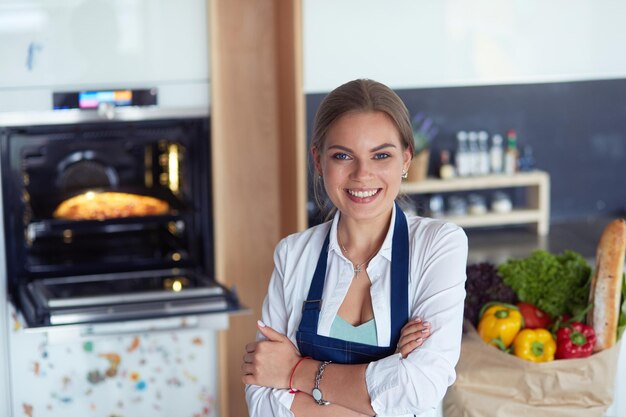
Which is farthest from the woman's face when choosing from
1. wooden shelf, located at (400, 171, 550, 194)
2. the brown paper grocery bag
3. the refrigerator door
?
wooden shelf, located at (400, 171, 550, 194)

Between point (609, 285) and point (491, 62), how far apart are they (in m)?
1.12

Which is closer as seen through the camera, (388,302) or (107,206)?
(388,302)

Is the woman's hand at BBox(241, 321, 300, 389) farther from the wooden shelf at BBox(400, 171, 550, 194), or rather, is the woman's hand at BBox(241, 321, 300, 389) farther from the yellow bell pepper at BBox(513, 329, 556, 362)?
the wooden shelf at BBox(400, 171, 550, 194)

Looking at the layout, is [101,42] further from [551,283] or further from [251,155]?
[551,283]

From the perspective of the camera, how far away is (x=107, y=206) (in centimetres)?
292

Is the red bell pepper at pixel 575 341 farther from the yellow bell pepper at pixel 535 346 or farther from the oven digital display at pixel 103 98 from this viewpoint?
the oven digital display at pixel 103 98

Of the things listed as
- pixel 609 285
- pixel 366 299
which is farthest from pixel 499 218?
pixel 366 299

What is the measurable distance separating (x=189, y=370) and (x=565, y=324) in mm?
1230

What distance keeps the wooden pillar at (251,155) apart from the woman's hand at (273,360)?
49.4 inches

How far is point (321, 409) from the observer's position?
171 cm

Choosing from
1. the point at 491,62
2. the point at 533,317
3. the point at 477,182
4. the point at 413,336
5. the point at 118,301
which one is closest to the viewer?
the point at 413,336

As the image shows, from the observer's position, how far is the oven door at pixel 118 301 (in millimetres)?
2547

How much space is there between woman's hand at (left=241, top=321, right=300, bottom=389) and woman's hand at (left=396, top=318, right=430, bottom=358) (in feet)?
0.64

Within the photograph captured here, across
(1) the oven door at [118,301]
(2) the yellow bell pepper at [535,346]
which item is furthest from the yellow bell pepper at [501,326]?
(1) the oven door at [118,301]
